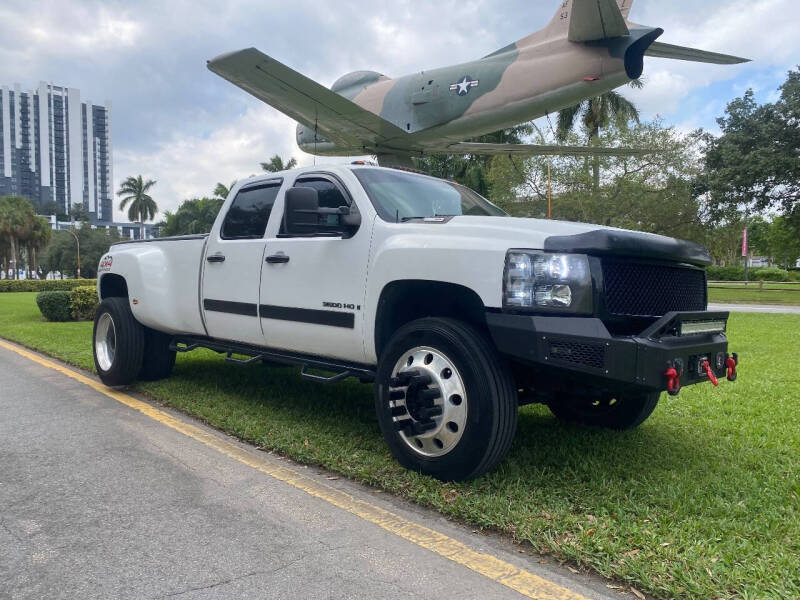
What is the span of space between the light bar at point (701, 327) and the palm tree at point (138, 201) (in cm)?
8830

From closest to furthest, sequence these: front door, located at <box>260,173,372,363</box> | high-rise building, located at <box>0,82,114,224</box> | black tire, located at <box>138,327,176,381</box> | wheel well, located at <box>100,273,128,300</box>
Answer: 1. front door, located at <box>260,173,372,363</box>
2. black tire, located at <box>138,327,176,381</box>
3. wheel well, located at <box>100,273,128,300</box>
4. high-rise building, located at <box>0,82,114,224</box>

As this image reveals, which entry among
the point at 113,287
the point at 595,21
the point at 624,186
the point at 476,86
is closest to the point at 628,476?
the point at 113,287

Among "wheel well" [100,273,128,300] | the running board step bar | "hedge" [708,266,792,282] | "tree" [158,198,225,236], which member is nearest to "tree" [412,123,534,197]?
"wheel well" [100,273,128,300]

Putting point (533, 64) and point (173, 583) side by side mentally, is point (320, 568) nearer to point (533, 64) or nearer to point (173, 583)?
point (173, 583)

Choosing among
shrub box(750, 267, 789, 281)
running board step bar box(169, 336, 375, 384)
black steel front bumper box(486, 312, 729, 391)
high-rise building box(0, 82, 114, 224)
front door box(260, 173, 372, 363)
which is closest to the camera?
black steel front bumper box(486, 312, 729, 391)

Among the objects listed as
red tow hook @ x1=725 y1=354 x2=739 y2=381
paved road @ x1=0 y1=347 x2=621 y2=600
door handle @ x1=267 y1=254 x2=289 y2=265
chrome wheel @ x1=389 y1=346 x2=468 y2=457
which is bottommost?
paved road @ x1=0 y1=347 x2=621 y2=600

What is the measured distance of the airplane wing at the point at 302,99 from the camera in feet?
33.9

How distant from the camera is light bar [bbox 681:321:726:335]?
342 cm

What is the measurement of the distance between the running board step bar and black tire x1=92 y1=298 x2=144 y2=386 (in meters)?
0.36

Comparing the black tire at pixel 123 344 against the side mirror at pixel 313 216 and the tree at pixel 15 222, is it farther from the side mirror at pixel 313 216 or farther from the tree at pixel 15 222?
the tree at pixel 15 222

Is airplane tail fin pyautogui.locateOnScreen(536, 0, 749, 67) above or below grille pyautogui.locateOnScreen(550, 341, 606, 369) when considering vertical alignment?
above

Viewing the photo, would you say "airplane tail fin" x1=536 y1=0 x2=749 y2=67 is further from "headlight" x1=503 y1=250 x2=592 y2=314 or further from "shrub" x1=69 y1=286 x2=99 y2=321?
"shrub" x1=69 y1=286 x2=99 y2=321

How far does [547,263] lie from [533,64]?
9575 millimetres

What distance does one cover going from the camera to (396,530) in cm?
313
